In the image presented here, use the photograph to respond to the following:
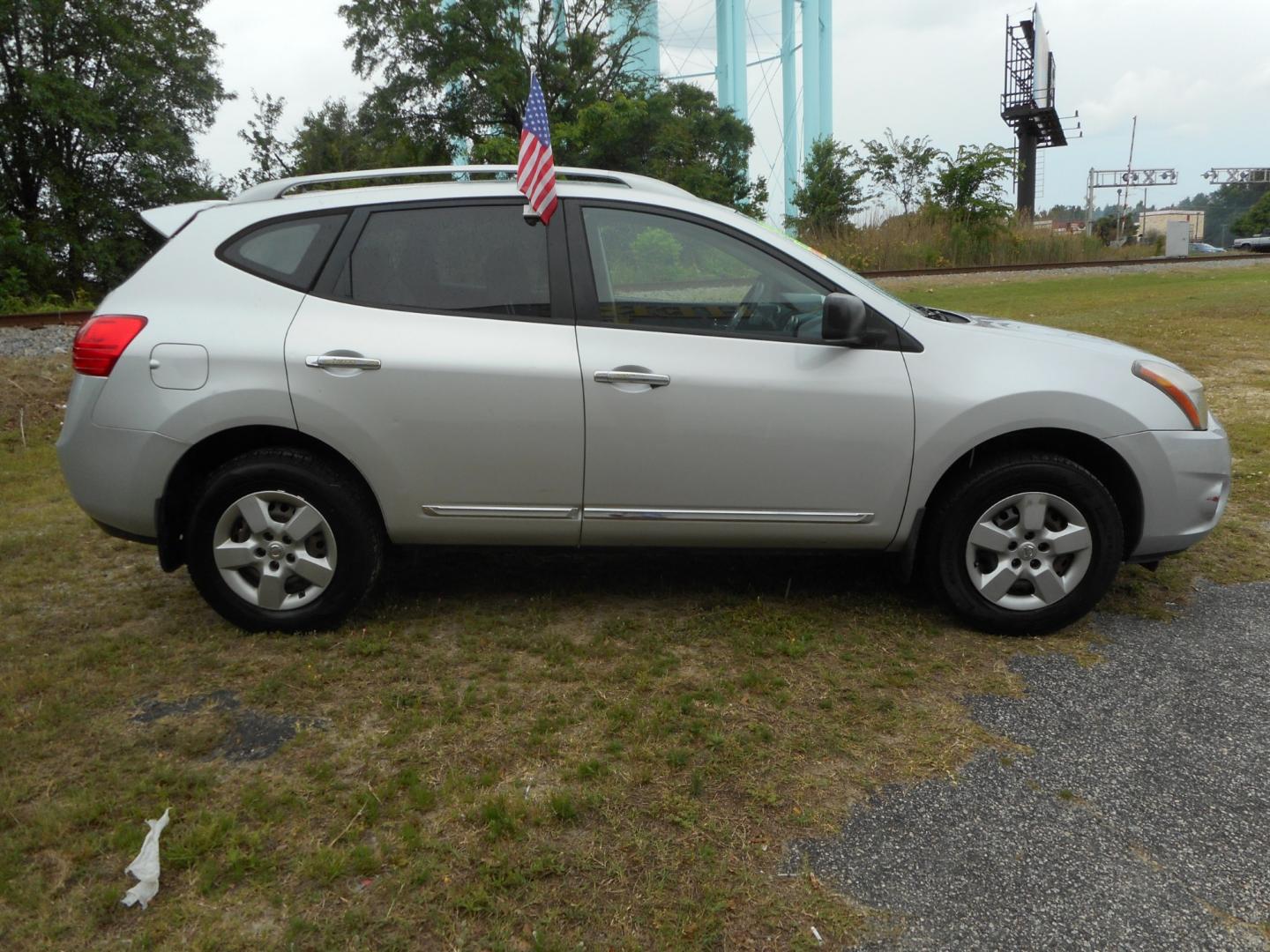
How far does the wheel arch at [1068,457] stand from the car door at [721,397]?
20 cm

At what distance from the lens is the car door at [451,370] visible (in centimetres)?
400

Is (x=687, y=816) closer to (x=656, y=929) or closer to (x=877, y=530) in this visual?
(x=656, y=929)

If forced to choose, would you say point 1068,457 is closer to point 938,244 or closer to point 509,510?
point 509,510

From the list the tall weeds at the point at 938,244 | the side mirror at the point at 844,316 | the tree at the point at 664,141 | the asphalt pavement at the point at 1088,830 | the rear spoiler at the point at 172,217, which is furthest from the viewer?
the tree at the point at 664,141

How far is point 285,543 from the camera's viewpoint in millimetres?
4133

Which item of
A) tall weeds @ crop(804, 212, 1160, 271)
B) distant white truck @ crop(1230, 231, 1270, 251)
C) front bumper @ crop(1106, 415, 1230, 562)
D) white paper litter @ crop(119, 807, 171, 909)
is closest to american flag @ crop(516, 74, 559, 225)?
front bumper @ crop(1106, 415, 1230, 562)

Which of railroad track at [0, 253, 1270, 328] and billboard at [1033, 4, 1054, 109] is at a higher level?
billboard at [1033, 4, 1054, 109]

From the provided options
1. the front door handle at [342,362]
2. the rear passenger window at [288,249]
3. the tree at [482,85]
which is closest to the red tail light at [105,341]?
the rear passenger window at [288,249]

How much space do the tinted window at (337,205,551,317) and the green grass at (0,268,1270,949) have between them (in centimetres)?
119

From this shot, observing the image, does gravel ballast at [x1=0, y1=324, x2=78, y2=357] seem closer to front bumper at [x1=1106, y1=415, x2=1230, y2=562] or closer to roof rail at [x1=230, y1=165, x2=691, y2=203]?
roof rail at [x1=230, y1=165, x2=691, y2=203]

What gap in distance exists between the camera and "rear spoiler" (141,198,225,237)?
441 centimetres

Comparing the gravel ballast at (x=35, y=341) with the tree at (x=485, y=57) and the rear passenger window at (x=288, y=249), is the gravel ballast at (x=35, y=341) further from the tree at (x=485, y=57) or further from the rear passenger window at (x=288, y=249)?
the tree at (x=485, y=57)

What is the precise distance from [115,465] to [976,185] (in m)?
25.4

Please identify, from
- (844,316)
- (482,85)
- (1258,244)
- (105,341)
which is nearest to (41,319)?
(105,341)
